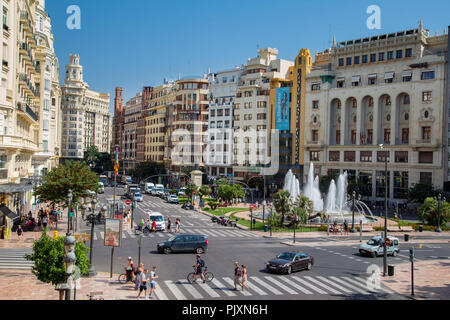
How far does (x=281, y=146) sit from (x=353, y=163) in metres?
18.4

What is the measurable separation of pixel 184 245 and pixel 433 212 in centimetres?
A: 3375

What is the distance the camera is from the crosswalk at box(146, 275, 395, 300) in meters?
22.6

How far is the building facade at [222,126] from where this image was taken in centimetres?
11550

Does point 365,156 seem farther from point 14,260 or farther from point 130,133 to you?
point 130,133

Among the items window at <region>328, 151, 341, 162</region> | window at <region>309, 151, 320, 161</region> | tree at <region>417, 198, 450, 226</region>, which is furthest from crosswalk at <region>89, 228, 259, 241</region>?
window at <region>309, 151, 320, 161</region>

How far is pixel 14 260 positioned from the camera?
2964cm

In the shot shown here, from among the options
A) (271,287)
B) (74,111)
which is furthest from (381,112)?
(74,111)

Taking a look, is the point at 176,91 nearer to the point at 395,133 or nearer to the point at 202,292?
the point at 395,133

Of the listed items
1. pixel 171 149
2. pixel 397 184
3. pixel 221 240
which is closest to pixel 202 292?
pixel 221 240

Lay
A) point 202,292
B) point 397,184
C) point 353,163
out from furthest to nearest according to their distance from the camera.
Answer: point 353,163 < point 397,184 < point 202,292

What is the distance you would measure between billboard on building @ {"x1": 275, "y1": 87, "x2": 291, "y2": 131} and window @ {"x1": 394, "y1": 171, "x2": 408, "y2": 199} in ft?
90.5

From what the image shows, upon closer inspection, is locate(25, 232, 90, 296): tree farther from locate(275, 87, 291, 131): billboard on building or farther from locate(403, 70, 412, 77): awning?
locate(275, 87, 291, 131): billboard on building

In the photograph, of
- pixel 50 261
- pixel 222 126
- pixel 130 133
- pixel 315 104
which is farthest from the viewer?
pixel 130 133

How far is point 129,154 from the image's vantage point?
513 ft
